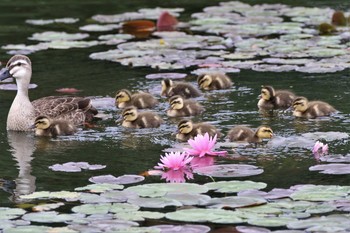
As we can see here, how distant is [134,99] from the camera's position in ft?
41.6

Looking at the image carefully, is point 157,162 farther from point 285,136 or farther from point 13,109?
point 13,109

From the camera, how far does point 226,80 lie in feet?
44.0

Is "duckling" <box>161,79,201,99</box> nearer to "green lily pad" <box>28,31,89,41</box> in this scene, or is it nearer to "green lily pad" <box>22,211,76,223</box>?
"green lily pad" <box>28,31,89,41</box>

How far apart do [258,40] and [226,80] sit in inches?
93.0

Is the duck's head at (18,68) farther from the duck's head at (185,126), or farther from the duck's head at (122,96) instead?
the duck's head at (185,126)

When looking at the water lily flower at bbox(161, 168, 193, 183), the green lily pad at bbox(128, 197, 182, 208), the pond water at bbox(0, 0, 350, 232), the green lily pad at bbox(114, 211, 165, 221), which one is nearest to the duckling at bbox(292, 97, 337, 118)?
the pond water at bbox(0, 0, 350, 232)

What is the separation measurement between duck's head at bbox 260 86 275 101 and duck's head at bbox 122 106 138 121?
1.55 meters

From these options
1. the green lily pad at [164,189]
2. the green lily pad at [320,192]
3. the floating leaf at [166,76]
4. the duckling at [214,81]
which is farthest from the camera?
the floating leaf at [166,76]

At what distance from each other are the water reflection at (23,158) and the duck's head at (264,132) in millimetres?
2183

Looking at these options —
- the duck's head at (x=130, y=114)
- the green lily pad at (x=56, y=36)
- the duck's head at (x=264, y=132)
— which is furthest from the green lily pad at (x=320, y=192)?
the green lily pad at (x=56, y=36)

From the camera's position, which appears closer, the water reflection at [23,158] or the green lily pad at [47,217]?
the green lily pad at [47,217]

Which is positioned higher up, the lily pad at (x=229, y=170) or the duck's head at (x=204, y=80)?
the duck's head at (x=204, y=80)

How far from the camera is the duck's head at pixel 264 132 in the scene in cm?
1075

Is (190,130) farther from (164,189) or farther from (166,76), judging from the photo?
(166,76)
